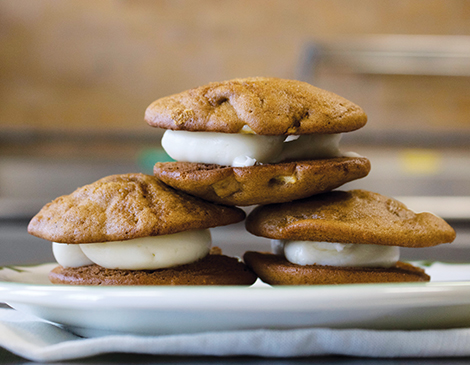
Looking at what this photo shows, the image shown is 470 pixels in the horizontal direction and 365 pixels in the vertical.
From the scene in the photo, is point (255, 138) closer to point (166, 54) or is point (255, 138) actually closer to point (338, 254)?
point (338, 254)

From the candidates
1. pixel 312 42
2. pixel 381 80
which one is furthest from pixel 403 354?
pixel 381 80

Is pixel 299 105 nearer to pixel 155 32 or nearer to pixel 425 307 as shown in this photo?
pixel 425 307

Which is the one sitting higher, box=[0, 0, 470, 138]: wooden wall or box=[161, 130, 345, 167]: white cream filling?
box=[0, 0, 470, 138]: wooden wall

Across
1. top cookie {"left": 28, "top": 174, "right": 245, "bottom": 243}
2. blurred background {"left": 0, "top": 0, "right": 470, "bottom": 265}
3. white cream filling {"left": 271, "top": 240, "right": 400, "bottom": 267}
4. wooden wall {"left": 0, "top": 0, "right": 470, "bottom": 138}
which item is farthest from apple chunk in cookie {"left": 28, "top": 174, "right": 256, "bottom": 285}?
wooden wall {"left": 0, "top": 0, "right": 470, "bottom": 138}

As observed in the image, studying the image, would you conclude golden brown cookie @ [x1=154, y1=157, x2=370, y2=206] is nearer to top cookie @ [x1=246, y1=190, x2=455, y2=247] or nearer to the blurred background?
top cookie @ [x1=246, y1=190, x2=455, y2=247]

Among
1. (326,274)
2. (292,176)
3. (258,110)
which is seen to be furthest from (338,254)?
(258,110)

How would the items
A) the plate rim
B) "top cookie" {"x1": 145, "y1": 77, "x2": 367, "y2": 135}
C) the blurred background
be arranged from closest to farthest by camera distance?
1. the plate rim
2. "top cookie" {"x1": 145, "y1": 77, "x2": 367, "y2": 135}
3. the blurred background
